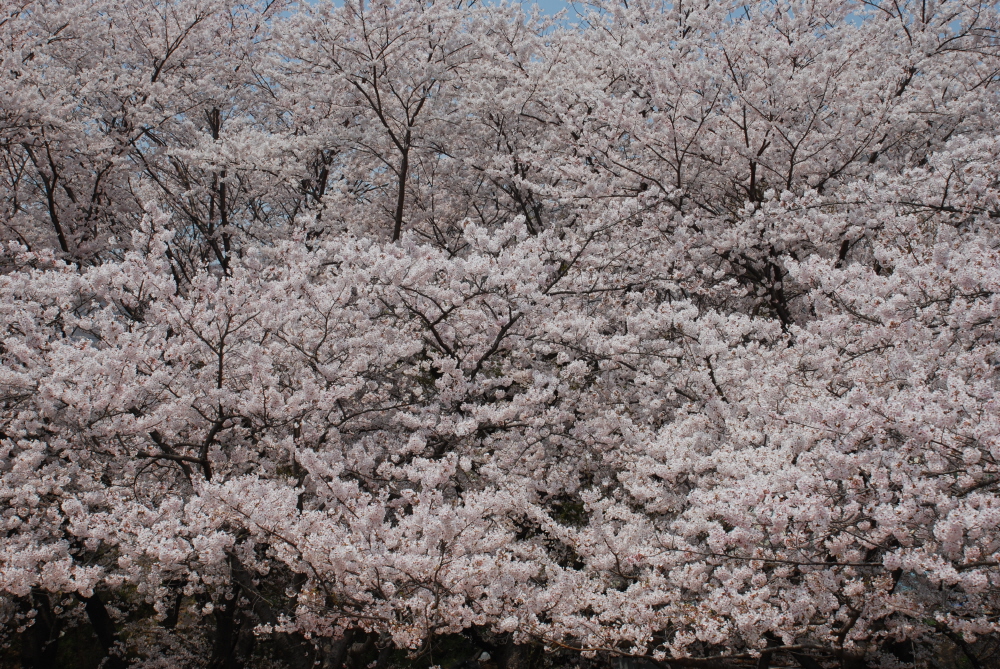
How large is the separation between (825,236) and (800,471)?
4.75m

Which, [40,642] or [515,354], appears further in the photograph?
[40,642]

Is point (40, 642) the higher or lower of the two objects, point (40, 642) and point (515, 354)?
the lower

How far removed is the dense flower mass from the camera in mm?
5230

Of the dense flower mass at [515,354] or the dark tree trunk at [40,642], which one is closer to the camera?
the dense flower mass at [515,354]

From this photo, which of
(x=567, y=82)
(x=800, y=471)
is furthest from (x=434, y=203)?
(x=800, y=471)

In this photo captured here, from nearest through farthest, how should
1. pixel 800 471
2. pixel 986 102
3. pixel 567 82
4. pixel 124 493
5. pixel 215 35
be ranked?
pixel 800 471 < pixel 124 493 < pixel 986 102 < pixel 567 82 < pixel 215 35

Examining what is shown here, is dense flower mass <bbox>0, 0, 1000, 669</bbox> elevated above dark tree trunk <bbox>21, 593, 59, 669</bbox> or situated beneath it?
elevated above

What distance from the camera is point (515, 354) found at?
28.5 ft

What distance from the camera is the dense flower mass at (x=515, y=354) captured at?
5.23 meters

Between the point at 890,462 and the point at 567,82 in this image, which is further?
Result: the point at 567,82

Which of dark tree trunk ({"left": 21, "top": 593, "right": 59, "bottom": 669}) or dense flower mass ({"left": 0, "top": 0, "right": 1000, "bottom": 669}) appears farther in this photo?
dark tree trunk ({"left": 21, "top": 593, "right": 59, "bottom": 669})

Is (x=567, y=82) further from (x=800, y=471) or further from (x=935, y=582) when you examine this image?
(x=935, y=582)

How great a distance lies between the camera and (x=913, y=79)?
11078 mm

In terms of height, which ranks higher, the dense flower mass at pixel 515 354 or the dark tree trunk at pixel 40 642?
the dense flower mass at pixel 515 354
